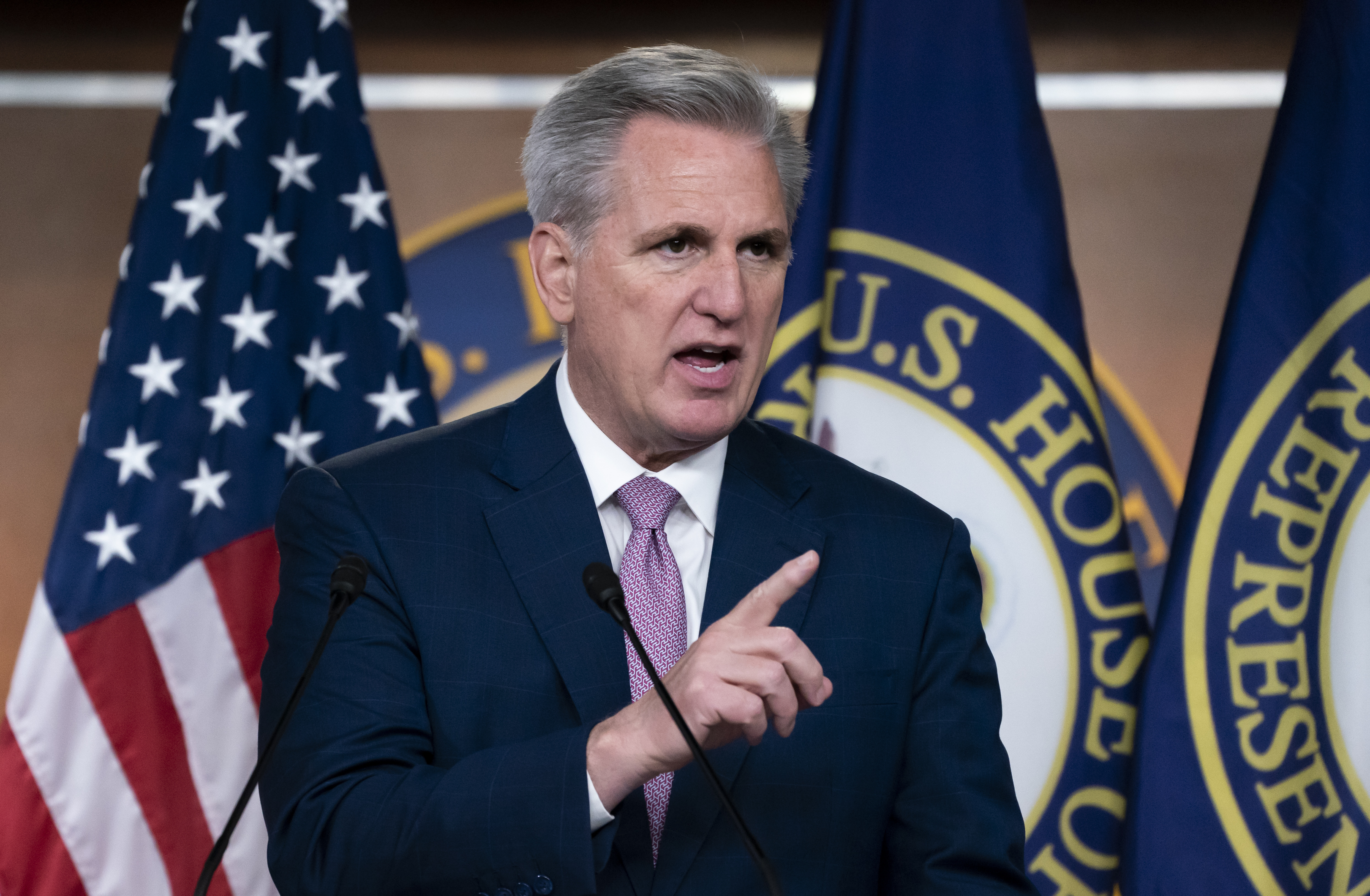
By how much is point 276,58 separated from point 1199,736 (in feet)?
8.08

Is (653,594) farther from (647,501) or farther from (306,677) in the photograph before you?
(306,677)

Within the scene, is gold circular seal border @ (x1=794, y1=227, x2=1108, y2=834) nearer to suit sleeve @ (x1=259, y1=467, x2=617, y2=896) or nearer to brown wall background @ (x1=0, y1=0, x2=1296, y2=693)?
brown wall background @ (x1=0, y1=0, x2=1296, y2=693)

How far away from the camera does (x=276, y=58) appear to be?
9.35 ft

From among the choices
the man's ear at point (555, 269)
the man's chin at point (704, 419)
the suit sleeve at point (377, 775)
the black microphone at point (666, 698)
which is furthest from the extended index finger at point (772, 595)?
the man's ear at point (555, 269)

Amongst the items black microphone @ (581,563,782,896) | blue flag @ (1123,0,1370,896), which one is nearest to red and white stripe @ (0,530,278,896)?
black microphone @ (581,563,782,896)

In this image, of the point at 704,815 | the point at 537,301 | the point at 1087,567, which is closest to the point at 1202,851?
the point at 1087,567

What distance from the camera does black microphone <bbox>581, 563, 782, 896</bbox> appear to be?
1.11 metres

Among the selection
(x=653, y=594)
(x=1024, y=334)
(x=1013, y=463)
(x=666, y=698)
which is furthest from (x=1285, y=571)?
(x=666, y=698)

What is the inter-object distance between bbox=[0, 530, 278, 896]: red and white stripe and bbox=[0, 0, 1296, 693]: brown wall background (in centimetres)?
80

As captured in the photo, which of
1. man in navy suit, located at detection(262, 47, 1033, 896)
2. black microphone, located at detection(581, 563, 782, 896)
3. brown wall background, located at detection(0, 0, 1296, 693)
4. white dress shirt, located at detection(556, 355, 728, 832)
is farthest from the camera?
brown wall background, located at detection(0, 0, 1296, 693)

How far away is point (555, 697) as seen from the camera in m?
1.48

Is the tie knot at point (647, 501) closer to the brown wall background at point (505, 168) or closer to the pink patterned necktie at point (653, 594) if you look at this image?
the pink patterned necktie at point (653, 594)

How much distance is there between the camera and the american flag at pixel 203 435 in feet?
8.50

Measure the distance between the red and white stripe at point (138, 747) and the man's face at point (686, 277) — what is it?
4.77 feet
